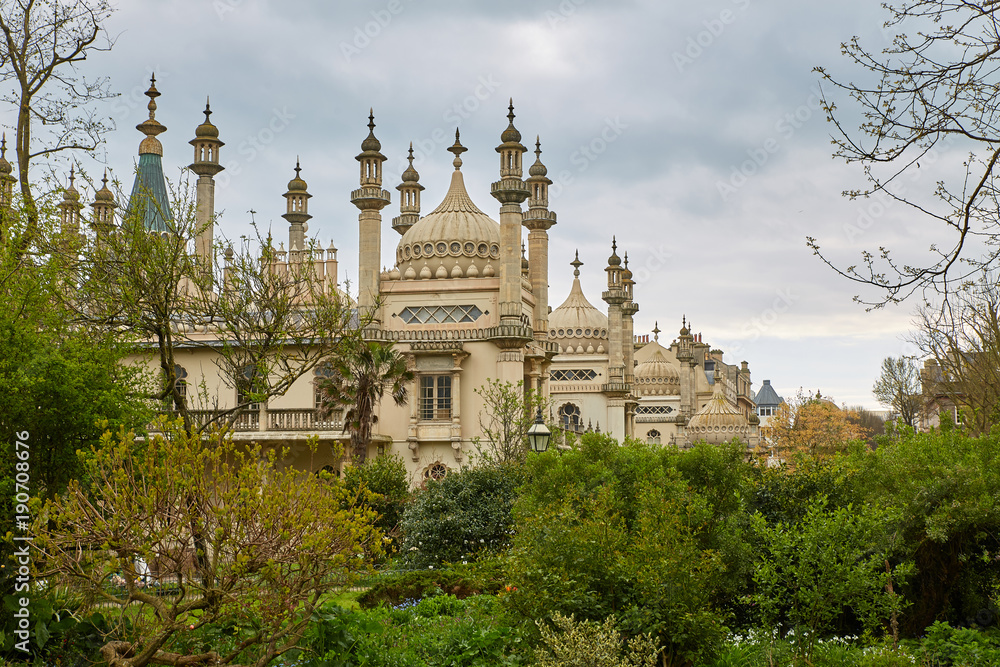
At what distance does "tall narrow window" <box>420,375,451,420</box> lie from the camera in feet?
117

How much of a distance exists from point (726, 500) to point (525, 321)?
70.9 ft

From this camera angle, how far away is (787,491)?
15156 millimetres

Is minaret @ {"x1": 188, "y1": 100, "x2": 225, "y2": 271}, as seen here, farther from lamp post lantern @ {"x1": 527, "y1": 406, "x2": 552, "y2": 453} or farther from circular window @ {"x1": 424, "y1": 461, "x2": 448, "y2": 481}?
lamp post lantern @ {"x1": 527, "y1": 406, "x2": 552, "y2": 453}

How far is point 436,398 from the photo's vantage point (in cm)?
3572

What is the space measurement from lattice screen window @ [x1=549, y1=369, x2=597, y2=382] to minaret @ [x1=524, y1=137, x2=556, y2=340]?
16533 millimetres

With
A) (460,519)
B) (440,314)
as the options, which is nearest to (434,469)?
(440,314)

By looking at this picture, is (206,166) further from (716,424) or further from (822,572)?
(716,424)

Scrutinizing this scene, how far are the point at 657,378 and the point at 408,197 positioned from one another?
33.8 metres

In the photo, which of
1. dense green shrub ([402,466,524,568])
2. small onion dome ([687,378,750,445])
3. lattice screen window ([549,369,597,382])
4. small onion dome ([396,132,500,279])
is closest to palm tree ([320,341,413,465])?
dense green shrub ([402,466,524,568])

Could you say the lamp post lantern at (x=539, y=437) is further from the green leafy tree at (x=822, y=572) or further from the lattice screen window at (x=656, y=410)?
the lattice screen window at (x=656, y=410)

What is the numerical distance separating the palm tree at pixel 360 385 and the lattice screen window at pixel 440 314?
22.0 ft

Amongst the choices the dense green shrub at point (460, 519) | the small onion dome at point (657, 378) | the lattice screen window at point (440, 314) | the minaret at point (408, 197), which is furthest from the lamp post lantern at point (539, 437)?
the small onion dome at point (657, 378)

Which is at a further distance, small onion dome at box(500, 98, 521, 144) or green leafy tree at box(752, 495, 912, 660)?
small onion dome at box(500, 98, 521, 144)

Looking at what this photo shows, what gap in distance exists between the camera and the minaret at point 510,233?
3512cm
